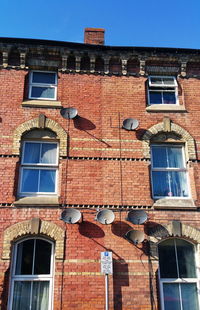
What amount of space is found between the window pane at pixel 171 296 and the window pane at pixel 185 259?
39cm

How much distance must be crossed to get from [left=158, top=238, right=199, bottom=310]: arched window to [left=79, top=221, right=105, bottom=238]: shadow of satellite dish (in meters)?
1.77

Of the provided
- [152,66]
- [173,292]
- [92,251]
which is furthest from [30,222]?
[152,66]

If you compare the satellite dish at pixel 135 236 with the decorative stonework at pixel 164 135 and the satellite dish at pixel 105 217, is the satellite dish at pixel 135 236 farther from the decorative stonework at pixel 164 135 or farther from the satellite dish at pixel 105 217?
the decorative stonework at pixel 164 135

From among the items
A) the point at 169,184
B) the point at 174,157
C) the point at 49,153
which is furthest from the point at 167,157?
the point at 49,153

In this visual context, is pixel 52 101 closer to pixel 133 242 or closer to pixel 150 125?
pixel 150 125

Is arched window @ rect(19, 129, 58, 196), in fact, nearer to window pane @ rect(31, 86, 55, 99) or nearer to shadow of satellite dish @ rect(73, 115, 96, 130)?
shadow of satellite dish @ rect(73, 115, 96, 130)

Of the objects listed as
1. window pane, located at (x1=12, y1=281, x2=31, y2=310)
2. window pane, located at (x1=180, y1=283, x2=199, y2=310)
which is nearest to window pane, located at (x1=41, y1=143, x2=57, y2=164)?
window pane, located at (x1=12, y1=281, x2=31, y2=310)

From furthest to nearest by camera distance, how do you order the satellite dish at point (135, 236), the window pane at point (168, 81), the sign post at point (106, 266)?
the window pane at point (168, 81) → the satellite dish at point (135, 236) → the sign post at point (106, 266)

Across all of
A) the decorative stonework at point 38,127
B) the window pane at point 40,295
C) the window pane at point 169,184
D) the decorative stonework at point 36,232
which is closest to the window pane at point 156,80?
the window pane at point 169,184

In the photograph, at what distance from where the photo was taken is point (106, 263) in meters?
8.12

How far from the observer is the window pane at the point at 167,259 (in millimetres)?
8625

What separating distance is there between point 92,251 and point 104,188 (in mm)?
1820

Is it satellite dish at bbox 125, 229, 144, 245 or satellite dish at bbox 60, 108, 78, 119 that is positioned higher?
satellite dish at bbox 60, 108, 78, 119

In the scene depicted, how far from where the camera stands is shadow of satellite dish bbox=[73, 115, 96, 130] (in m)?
10.0
